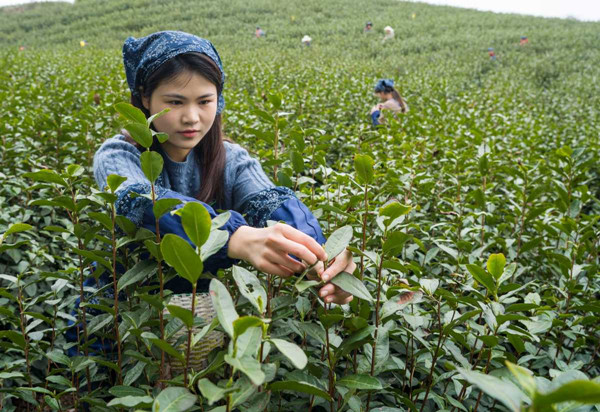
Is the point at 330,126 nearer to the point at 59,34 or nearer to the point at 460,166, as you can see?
the point at 460,166

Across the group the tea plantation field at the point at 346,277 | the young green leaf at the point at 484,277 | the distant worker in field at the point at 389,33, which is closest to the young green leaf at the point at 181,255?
the tea plantation field at the point at 346,277

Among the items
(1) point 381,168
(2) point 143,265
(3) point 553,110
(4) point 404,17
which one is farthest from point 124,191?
(4) point 404,17

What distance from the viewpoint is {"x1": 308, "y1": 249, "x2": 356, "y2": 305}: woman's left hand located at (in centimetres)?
88

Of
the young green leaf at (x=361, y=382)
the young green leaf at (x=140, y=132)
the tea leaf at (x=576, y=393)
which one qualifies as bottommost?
the young green leaf at (x=361, y=382)

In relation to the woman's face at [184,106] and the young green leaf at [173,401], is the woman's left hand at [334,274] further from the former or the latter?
the woman's face at [184,106]

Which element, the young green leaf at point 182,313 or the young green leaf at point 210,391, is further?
the young green leaf at point 182,313

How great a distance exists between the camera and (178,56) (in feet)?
5.18

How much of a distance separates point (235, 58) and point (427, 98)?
7.58 metres

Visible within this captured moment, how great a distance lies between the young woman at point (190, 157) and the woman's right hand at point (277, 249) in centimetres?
1

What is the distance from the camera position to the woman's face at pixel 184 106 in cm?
159

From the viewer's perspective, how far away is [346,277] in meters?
0.88

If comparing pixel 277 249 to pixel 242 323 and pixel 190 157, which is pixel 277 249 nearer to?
pixel 242 323

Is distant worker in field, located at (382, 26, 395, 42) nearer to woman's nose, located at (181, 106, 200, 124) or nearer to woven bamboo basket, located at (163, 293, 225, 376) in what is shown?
woman's nose, located at (181, 106, 200, 124)

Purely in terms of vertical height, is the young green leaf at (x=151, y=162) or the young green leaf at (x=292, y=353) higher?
the young green leaf at (x=151, y=162)
